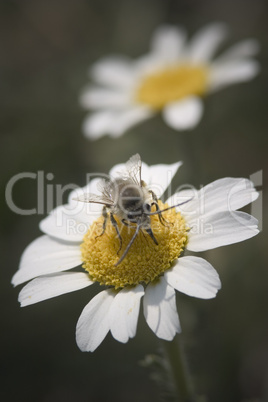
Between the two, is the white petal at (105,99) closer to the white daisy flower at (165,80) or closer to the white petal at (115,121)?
the white daisy flower at (165,80)

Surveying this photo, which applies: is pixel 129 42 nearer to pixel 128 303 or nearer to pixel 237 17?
pixel 237 17

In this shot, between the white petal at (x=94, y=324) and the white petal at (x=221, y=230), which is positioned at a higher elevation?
the white petal at (x=221, y=230)

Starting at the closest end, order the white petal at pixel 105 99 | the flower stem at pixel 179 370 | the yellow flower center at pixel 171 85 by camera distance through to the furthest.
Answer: the flower stem at pixel 179 370, the yellow flower center at pixel 171 85, the white petal at pixel 105 99

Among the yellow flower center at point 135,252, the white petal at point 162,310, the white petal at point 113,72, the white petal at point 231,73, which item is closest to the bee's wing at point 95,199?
the yellow flower center at point 135,252

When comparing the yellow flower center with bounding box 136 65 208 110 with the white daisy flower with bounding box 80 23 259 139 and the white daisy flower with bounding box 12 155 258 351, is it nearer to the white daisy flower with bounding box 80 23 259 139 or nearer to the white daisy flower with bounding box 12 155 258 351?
the white daisy flower with bounding box 80 23 259 139

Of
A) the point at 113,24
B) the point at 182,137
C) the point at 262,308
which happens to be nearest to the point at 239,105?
the point at 182,137

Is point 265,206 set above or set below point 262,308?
above
